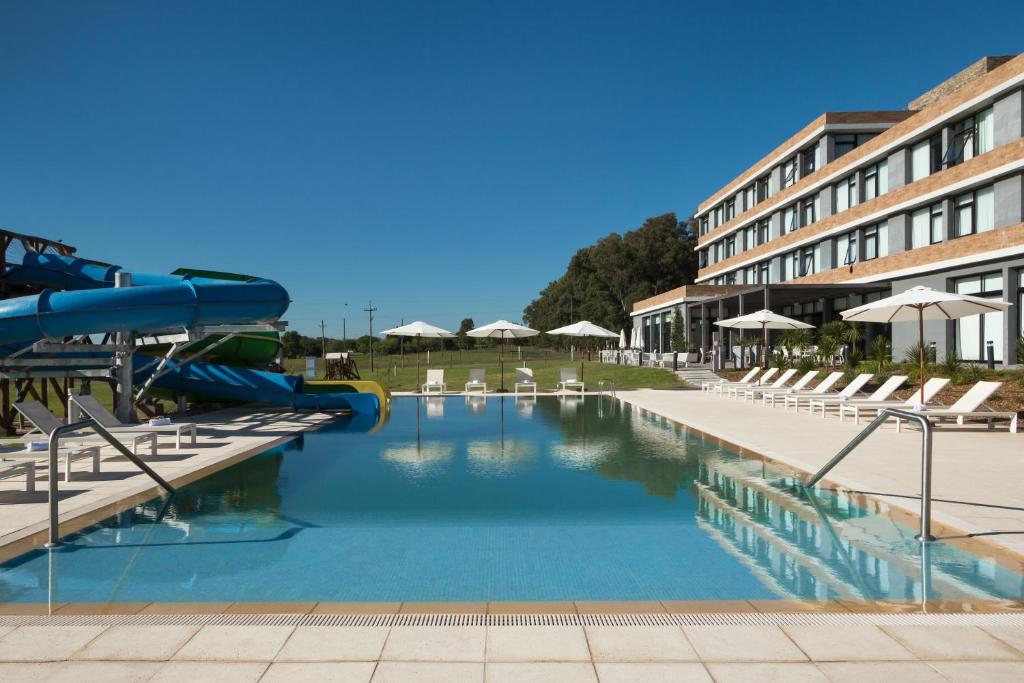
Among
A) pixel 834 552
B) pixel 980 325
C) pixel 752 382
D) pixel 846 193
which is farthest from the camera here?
pixel 846 193

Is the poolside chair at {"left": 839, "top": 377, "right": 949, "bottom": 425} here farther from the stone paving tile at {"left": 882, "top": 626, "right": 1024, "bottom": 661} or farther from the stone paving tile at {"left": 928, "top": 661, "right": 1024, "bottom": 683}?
the stone paving tile at {"left": 928, "top": 661, "right": 1024, "bottom": 683}

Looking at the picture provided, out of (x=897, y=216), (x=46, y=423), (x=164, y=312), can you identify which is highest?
(x=897, y=216)

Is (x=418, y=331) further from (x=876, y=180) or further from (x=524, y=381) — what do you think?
(x=876, y=180)

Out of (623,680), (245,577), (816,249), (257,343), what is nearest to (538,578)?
(623,680)

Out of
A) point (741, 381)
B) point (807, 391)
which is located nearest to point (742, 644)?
point (807, 391)

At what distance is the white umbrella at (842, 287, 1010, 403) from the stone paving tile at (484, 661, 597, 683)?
1209 cm

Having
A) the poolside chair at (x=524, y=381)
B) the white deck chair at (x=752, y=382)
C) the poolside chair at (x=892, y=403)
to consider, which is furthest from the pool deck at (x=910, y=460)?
the poolside chair at (x=524, y=381)

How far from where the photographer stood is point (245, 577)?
487cm

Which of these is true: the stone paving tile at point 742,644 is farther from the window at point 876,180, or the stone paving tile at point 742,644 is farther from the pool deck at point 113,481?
the window at point 876,180

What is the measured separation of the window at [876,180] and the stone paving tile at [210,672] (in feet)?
103

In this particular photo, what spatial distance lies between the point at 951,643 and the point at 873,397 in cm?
1286

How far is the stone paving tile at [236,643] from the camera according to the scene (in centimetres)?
342

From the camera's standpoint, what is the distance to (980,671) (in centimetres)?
318

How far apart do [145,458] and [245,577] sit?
573cm
